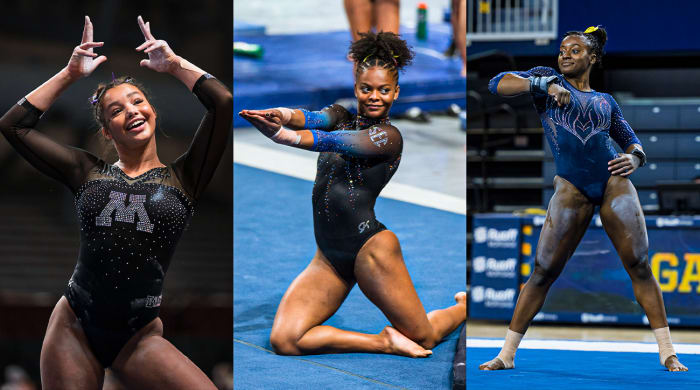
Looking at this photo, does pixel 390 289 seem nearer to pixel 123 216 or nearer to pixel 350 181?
pixel 350 181

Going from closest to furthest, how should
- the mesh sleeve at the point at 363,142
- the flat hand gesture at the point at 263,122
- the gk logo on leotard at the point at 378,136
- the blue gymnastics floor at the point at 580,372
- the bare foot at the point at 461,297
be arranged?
the flat hand gesture at the point at 263,122, the mesh sleeve at the point at 363,142, the gk logo on leotard at the point at 378,136, the bare foot at the point at 461,297, the blue gymnastics floor at the point at 580,372

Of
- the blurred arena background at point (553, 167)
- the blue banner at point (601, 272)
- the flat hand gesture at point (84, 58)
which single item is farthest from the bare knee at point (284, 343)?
the blue banner at point (601, 272)

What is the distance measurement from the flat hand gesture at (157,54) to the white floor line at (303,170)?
2.64 ft

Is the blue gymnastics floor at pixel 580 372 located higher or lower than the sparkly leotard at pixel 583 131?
lower

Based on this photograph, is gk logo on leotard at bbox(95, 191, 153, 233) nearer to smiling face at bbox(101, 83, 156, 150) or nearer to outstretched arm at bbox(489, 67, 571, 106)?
smiling face at bbox(101, 83, 156, 150)

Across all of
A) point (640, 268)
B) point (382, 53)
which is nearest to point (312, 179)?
point (382, 53)

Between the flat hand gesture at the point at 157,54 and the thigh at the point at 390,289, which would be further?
the thigh at the point at 390,289

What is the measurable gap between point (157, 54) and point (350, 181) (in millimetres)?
1042

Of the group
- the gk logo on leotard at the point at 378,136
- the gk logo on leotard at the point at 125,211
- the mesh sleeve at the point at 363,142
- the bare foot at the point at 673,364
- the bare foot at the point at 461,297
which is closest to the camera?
the gk logo on leotard at the point at 125,211

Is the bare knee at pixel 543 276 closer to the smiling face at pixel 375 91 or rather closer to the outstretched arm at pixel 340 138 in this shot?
the outstretched arm at pixel 340 138

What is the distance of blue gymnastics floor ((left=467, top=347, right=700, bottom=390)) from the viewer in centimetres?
429

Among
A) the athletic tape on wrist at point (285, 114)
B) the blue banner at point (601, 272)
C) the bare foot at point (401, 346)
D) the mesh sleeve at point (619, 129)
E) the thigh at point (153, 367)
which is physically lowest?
the blue banner at point (601, 272)

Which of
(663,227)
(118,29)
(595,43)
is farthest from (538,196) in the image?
(118,29)

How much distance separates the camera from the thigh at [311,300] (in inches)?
161
